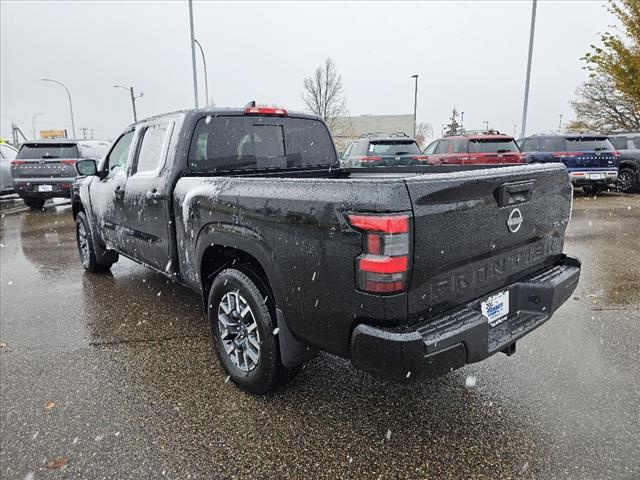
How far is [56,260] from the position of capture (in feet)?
22.7

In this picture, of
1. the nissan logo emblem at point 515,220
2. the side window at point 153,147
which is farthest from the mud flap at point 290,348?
the side window at point 153,147

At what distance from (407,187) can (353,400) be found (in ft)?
5.06

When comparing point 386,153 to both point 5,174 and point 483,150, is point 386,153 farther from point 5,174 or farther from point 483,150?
point 5,174

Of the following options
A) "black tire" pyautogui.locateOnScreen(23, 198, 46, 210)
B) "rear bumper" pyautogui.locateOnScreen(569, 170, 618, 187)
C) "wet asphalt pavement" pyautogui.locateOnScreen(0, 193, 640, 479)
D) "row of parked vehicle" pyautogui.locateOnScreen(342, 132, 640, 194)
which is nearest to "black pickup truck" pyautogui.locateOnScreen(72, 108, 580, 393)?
"wet asphalt pavement" pyautogui.locateOnScreen(0, 193, 640, 479)

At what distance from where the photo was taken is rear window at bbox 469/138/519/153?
11578mm

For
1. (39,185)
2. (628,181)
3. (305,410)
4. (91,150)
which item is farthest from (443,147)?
(305,410)

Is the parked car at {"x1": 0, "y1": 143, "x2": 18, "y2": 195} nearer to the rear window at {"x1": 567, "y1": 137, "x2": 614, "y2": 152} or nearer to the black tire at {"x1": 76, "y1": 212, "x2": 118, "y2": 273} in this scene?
the black tire at {"x1": 76, "y1": 212, "x2": 118, "y2": 273}

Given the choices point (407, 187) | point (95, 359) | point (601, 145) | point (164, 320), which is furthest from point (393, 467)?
point (601, 145)

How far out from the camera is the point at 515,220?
2486 millimetres

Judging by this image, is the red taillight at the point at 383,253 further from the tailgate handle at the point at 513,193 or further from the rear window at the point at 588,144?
the rear window at the point at 588,144

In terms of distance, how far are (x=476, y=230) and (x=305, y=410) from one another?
1.48 metres

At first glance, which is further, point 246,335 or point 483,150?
point 483,150

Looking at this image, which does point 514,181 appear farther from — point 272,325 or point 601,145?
point 601,145

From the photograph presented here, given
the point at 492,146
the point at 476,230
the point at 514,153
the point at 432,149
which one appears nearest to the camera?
the point at 476,230
